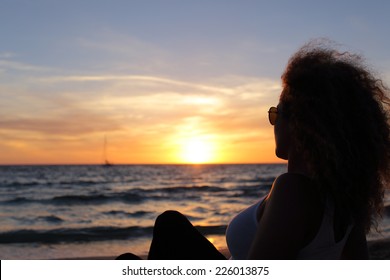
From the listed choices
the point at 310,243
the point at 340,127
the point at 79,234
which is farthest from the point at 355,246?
the point at 79,234

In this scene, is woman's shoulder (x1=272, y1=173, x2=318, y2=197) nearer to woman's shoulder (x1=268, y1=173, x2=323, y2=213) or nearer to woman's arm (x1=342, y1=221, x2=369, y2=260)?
woman's shoulder (x1=268, y1=173, x2=323, y2=213)

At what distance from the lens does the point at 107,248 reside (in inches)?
411

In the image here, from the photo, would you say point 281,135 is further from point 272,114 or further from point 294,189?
point 294,189

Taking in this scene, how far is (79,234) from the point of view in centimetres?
1230

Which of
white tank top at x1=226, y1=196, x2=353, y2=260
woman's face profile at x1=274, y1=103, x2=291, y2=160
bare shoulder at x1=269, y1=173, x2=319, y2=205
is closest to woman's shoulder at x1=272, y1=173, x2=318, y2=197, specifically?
bare shoulder at x1=269, y1=173, x2=319, y2=205

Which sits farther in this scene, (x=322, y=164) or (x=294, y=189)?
(x=322, y=164)

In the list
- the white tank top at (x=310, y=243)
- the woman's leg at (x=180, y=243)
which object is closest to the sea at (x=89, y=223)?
the woman's leg at (x=180, y=243)

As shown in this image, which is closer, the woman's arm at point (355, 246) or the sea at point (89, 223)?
the woman's arm at point (355, 246)

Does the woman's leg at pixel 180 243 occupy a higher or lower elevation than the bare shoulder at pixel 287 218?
lower

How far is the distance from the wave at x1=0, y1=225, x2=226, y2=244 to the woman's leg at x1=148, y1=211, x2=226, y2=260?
30.9ft

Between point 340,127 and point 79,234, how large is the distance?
36.9ft

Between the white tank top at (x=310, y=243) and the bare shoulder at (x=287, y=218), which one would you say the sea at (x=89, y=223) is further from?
the bare shoulder at (x=287, y=218)

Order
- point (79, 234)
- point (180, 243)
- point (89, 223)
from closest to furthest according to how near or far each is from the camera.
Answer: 1. point (180, 243)
2. point (79, 234)
3. point (89, 223)

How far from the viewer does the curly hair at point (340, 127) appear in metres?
1.90
